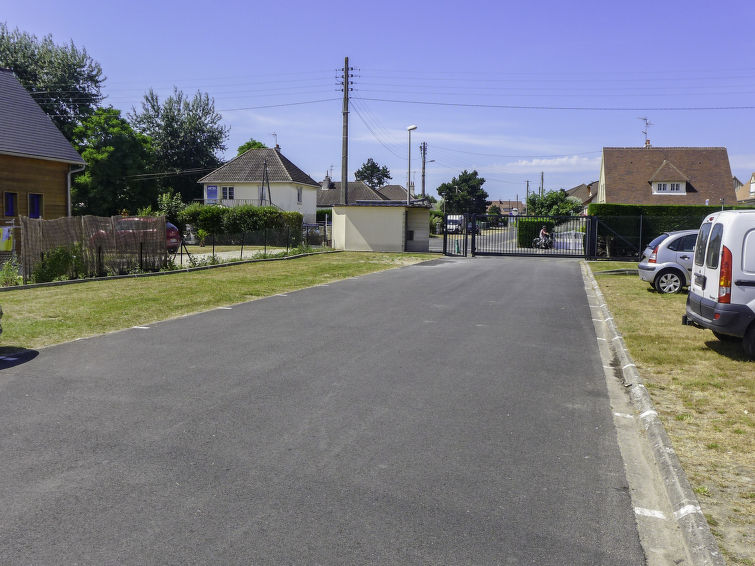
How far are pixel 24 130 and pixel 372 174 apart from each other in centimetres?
10902

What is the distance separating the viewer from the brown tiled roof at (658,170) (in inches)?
2110

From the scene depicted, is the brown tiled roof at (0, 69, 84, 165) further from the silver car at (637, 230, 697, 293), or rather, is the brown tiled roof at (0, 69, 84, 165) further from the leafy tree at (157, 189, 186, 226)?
the silver car at (637, 230, 697, 293)

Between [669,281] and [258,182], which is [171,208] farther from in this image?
[669,281]

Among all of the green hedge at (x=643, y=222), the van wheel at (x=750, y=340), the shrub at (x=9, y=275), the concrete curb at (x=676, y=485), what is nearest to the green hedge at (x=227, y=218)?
the green hedge at (x=643, y=222)

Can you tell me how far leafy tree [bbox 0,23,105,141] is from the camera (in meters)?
52.2

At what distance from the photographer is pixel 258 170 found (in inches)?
2083

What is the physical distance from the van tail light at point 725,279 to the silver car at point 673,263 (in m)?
8.42

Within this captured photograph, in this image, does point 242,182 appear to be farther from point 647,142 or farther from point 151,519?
point 151,519

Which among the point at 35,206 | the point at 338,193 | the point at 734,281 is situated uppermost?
the point at 338,193

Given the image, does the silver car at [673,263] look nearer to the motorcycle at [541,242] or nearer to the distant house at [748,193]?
the motorcycle at [541,242]

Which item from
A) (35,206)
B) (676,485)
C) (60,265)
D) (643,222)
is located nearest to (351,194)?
(643,222)

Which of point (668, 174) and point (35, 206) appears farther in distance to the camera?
point (668, 174)

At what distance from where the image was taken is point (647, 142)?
67500 millimetres

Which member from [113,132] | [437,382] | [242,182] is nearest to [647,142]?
[242,182]
